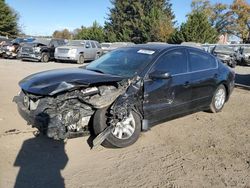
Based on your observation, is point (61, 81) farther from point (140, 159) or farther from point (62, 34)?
point (62, 34)

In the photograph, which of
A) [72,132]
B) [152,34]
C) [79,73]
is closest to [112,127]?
[72,132]

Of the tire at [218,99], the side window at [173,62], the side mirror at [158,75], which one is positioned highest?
the side window at [173,62]

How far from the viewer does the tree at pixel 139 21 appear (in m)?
51.8

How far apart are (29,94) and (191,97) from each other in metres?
3.12

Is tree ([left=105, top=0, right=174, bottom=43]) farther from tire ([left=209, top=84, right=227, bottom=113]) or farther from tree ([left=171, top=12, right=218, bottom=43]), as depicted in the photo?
tire ([left=209, top=84, right=227, bottom=113])

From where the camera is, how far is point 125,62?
6.27 m

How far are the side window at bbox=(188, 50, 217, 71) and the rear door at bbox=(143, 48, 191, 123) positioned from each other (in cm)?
20

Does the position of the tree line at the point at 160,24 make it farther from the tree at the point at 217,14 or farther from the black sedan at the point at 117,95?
the black sedan at the point at 117,95

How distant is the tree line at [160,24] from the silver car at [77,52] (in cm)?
2039

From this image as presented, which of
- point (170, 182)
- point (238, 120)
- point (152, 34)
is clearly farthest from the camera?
point (152, 34)

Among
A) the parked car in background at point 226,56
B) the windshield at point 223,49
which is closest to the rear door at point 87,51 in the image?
the parked car in background at point 226,56

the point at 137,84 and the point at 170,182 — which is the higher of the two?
the point at 137,84

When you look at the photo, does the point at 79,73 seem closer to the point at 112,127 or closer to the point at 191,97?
the point at 112,127

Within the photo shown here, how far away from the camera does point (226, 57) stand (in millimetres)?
24594
